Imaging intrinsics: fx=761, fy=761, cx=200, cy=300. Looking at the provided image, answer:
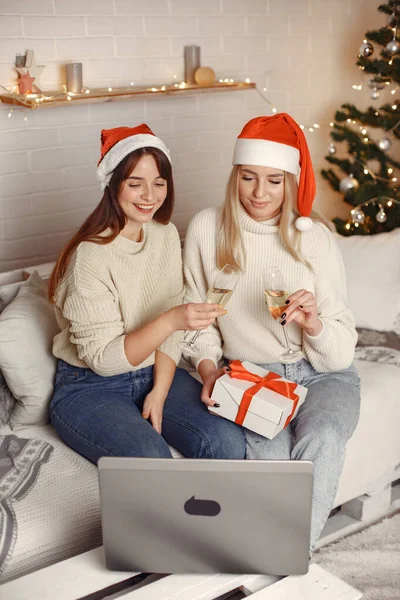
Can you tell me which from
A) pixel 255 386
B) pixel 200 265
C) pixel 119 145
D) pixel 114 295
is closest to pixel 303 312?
pixel 255 386

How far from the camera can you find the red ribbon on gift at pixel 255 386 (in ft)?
6.50

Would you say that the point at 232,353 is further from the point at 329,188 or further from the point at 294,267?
the point at 329,188

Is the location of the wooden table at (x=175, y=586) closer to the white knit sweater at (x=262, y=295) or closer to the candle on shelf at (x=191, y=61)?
the white knit sweater at (x=262, y=295)

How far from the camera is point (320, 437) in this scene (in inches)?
79.1

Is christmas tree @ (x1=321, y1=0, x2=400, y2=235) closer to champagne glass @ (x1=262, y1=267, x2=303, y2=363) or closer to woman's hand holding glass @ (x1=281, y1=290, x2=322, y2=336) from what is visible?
woman's hand holding glass @ (x1=281, y1=290, x2=322, y2=336)

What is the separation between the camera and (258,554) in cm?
151

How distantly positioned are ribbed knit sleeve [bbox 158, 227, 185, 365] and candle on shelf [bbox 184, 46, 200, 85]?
1.31 metres

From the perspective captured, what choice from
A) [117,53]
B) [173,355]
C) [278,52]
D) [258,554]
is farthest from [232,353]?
[278,52]

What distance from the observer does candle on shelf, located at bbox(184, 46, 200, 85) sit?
336 cm

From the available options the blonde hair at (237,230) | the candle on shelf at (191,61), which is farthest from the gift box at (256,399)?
the candle on shelf at (191,61)

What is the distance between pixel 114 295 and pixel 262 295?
451mm

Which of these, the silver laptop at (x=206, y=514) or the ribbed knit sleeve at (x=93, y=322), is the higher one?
the ribbed knit sleeve at (x=93, y=322)

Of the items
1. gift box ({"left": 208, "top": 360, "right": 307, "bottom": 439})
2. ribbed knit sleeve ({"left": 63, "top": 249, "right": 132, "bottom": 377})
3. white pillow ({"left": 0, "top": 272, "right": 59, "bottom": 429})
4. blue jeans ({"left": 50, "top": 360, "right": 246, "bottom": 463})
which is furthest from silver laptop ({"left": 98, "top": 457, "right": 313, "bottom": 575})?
white pillow ({"left": 0, "top": 272, "right": 59, "bottom": 429})

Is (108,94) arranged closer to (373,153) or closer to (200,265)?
(200,265)
